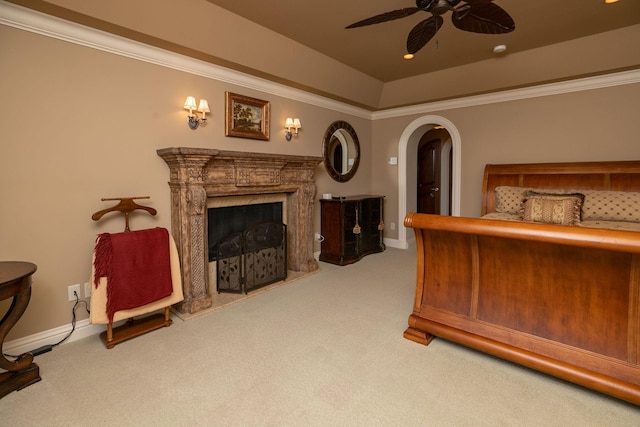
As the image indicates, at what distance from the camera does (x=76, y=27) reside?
244 centimetres

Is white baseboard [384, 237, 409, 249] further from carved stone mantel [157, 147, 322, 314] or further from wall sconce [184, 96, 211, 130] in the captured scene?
wall sconce [184, 96, 211, 130]

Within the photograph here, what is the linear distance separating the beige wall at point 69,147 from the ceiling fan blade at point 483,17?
2.50 m

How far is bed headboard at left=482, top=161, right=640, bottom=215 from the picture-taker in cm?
364

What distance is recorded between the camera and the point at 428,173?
687cm

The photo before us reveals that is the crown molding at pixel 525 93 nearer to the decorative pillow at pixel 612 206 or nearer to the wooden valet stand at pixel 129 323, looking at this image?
the decorative pillow at pixel 612 206

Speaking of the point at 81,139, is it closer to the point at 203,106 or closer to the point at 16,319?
the point at 203,106

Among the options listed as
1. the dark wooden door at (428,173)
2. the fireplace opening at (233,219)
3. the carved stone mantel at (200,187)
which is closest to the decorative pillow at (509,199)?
the dark wooden door at (428,173)

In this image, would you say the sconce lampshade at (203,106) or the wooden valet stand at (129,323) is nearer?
the wooden valet stand at (129,323)

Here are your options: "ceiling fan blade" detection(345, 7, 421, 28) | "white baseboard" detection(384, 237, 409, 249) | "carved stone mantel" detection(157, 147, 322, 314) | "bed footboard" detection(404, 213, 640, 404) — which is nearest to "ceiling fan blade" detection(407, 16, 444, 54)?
"ceiling fan blade" detection(345, 7, 421, 28)

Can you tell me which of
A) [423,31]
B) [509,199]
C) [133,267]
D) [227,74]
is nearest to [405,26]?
[423,31]

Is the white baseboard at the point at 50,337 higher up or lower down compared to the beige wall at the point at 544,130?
lower down

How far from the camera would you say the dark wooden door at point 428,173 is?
6820mm

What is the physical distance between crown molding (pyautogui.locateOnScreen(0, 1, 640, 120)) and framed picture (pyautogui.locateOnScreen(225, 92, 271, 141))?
18cm

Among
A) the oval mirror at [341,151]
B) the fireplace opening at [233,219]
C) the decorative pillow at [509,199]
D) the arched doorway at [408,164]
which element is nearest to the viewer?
the fireplace opening at [233,219]
